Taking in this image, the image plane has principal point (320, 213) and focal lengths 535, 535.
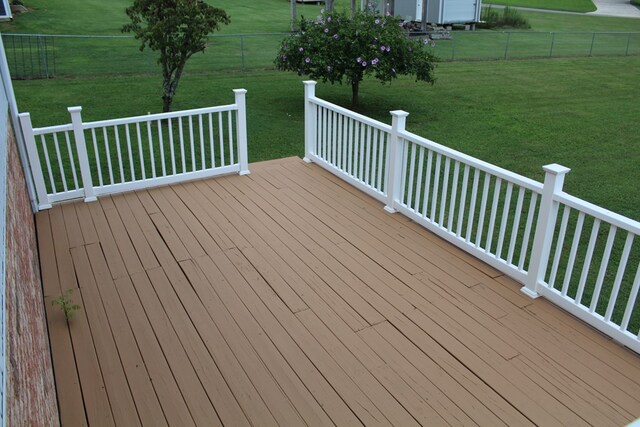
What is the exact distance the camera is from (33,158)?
16.3 ft

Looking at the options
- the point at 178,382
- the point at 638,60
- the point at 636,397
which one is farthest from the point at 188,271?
the point at 638,60

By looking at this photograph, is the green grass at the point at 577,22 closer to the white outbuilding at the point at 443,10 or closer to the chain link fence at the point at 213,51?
the white outbuilding at the point at 443,10

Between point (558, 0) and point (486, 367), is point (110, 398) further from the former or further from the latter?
point (558, 0)

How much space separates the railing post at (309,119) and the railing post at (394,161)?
1493 mm

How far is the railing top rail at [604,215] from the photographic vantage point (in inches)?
122

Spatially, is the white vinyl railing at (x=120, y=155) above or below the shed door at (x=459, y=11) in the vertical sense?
below

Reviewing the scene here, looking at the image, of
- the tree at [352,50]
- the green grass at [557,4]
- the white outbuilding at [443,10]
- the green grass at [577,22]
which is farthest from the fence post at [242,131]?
the green grass at [557,4]

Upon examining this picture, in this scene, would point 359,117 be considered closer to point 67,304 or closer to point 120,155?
point 120,155

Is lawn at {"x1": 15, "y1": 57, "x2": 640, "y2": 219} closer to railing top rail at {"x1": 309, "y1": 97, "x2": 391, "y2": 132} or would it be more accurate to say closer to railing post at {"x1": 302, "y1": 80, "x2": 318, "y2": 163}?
railing post at {"x1": 302, "y1": 80, "x2": 318, "y2": 163}

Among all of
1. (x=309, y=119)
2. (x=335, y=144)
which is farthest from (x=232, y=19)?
(x=335, y=144)

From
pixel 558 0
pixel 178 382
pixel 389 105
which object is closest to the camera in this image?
pixel 178 382

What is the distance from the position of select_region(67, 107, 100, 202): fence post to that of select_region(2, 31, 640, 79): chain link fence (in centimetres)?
758

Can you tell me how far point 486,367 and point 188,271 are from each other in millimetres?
2276

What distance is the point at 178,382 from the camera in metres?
3.02
